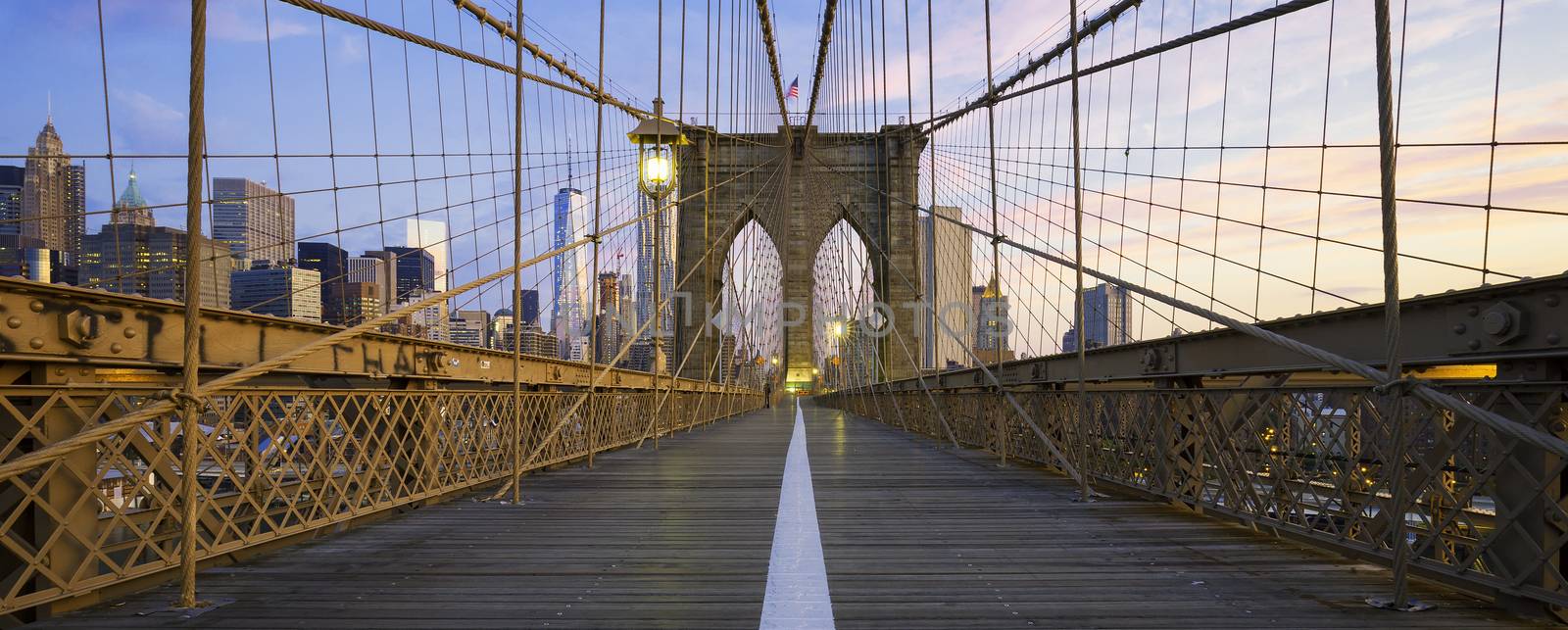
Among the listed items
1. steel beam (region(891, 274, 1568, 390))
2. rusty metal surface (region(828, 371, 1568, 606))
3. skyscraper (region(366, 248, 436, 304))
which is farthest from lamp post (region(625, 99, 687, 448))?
rusty metal surface (region(828, 371, 1568, 606))

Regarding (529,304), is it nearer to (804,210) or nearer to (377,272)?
(377,272)

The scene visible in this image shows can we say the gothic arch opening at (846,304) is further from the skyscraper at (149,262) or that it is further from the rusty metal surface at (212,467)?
the rusty metal surface at (212,467)

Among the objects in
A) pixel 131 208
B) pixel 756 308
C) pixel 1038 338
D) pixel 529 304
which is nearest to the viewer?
pixel 131 208

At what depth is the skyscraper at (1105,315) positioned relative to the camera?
1205 centimetres

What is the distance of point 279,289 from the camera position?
8750mm

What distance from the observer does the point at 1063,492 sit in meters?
6.61

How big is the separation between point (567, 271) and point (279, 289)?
7.95m

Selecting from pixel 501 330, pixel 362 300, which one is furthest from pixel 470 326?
pixel 501 330

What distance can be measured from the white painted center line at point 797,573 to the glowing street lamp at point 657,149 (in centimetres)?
643

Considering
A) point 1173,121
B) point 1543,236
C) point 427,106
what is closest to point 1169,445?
point 1543,236

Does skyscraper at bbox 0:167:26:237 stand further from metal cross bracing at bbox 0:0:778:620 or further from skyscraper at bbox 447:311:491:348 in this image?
skyscraper at bbox 447:311:491:348

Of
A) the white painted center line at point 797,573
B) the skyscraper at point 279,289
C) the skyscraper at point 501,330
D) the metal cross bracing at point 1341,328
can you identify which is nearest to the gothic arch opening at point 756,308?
the metal cross bracing at point 1341,328

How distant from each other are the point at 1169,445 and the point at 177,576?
5.37 metres

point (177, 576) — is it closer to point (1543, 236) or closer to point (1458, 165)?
point (1543, 236)
